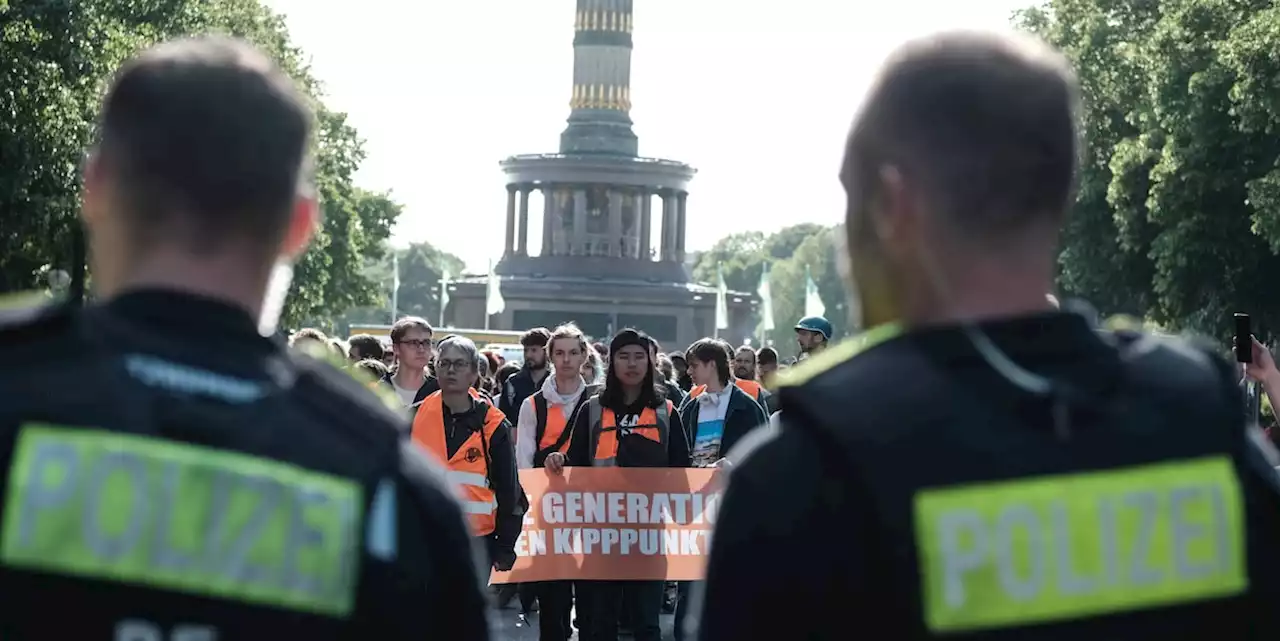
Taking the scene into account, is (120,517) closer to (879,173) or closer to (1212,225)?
(879,173)

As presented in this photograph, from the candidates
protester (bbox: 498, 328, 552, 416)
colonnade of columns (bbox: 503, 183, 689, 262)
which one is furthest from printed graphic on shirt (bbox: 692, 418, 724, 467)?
colonnade of columns (bbox: 503, 183, 689, 262)

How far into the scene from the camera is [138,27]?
132 ft

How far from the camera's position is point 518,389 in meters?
17.5

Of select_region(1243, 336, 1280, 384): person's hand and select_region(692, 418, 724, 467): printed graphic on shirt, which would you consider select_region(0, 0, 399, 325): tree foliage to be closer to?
select_region(692, 418, 724, 467): printed graphic on shirt

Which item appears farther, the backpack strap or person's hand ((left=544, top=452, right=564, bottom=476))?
the backpack strap

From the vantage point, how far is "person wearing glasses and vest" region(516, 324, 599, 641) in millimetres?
13273

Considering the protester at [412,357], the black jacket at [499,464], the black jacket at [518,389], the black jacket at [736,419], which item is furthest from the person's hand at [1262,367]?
the black jacket at [518,389]

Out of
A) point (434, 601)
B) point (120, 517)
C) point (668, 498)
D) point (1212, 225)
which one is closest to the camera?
point (120, 517)

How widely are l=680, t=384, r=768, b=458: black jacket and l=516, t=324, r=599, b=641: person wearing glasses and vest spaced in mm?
1009

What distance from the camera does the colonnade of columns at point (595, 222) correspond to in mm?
122188

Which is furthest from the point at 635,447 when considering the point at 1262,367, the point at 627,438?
the point at 1262,367

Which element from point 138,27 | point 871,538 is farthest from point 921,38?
point 138,27

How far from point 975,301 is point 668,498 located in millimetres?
10218

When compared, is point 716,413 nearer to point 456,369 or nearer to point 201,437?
point 456,369
